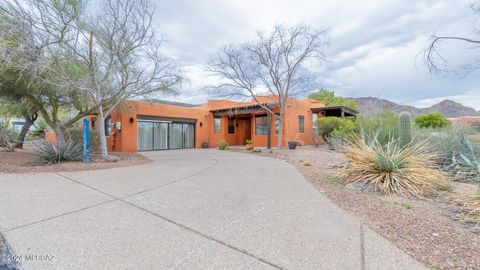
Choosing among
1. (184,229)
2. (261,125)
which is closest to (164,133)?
(261,125)

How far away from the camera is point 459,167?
22.4 ft

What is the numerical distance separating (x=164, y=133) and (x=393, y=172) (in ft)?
49.0

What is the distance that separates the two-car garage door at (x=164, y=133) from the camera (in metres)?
16.0

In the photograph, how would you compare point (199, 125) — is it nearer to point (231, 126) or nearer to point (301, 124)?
point (231, 126)

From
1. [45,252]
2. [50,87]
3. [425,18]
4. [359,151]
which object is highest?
[425,18]

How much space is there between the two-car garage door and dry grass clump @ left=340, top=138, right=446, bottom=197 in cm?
1343

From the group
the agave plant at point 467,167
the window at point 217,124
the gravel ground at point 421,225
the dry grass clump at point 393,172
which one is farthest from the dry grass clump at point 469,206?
the window at point 217,124

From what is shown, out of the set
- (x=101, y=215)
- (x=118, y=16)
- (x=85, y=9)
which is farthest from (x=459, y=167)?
(x=85, y=9)

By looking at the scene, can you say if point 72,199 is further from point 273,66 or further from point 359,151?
point 273,66

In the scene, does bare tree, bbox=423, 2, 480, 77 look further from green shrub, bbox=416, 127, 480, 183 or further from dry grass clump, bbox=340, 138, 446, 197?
dry grass clump, bbox=340, 138, 446, 197

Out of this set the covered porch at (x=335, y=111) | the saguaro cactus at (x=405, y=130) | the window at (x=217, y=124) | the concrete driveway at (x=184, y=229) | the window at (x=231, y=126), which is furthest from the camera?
the window at (x=231, y=126)

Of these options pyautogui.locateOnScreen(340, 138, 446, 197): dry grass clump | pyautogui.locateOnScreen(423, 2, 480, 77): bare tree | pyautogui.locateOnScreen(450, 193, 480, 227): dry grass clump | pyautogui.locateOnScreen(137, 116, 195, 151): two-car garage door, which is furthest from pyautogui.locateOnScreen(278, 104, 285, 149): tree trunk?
pyautogui.locateOnScreen(450, 193, 480, 227): dry grass clump

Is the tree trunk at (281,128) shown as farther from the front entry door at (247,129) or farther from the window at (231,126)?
the front entry door at (247,129)

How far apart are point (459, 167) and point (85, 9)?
43.0 feet
